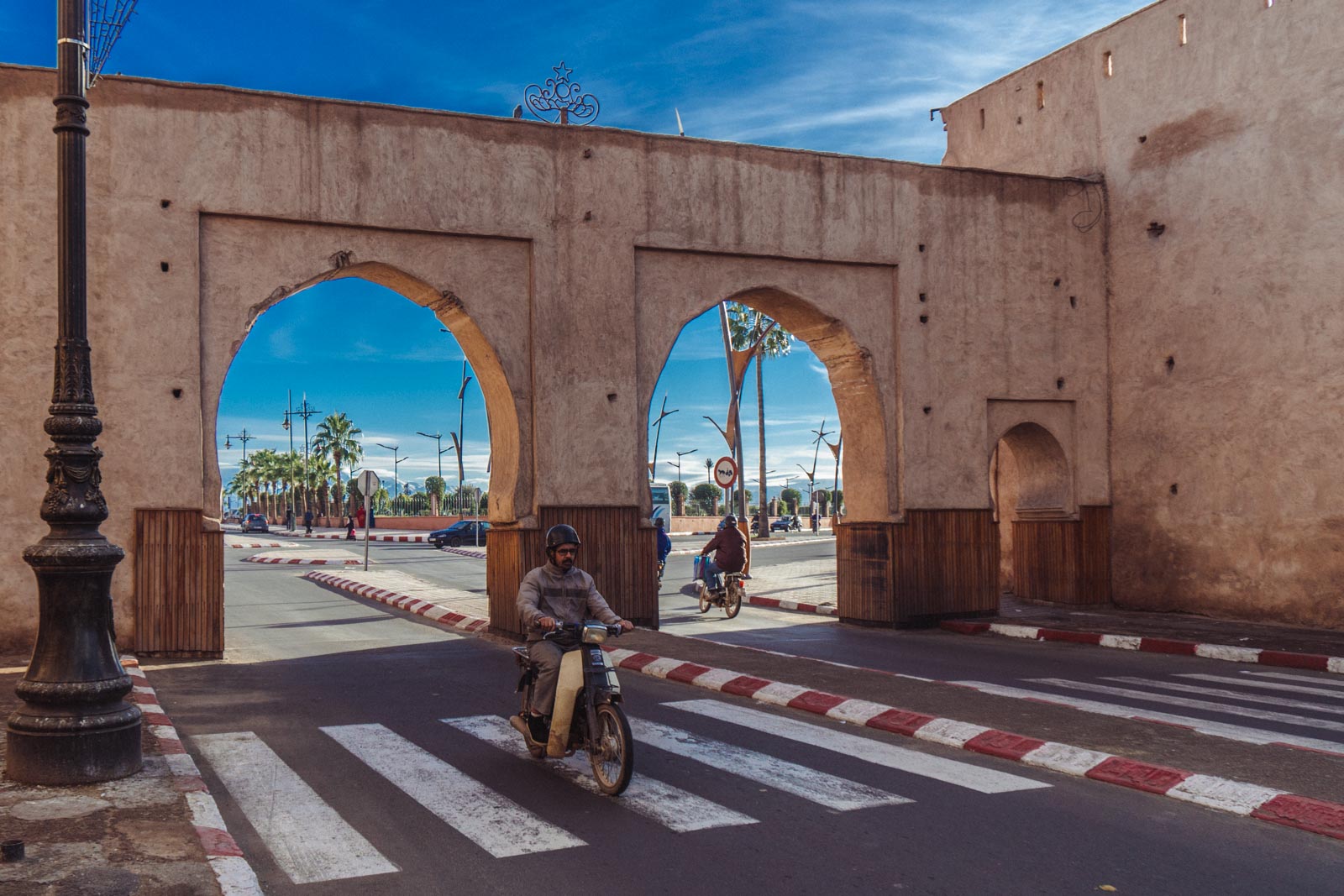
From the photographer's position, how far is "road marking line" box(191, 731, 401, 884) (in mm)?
5336

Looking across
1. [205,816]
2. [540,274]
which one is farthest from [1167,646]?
[205,816]

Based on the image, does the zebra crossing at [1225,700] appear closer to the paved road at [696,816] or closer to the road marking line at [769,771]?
the paved road at [696,816]

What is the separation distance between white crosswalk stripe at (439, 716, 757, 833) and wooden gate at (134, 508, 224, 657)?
6.59m

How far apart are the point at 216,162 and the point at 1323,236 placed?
14.5m

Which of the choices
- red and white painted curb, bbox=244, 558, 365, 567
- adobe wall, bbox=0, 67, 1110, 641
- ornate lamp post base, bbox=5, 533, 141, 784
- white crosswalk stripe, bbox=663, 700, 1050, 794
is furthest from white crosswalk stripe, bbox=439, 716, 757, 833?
red and white painted curb, bbox=244, 558, 365, 567

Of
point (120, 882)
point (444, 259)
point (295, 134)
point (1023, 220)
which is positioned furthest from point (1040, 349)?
point (120, 882)

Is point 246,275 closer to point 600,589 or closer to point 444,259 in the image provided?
point 444,259

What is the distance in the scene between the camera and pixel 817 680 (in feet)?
35.2

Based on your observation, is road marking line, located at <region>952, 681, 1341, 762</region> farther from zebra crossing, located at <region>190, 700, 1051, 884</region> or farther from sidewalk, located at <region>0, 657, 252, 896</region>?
sidewalk, located at <region>0, 657, 252, 896</region>

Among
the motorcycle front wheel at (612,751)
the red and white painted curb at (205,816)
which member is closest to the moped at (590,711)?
the motorcycle front wheel at (612,751)

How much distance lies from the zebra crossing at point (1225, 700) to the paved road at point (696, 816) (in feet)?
7.18

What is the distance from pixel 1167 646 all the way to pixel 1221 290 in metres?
6.03

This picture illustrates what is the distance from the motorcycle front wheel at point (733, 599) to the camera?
1922 centimetres

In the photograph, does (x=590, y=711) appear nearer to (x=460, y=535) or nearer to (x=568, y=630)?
(x=568, y=630)
